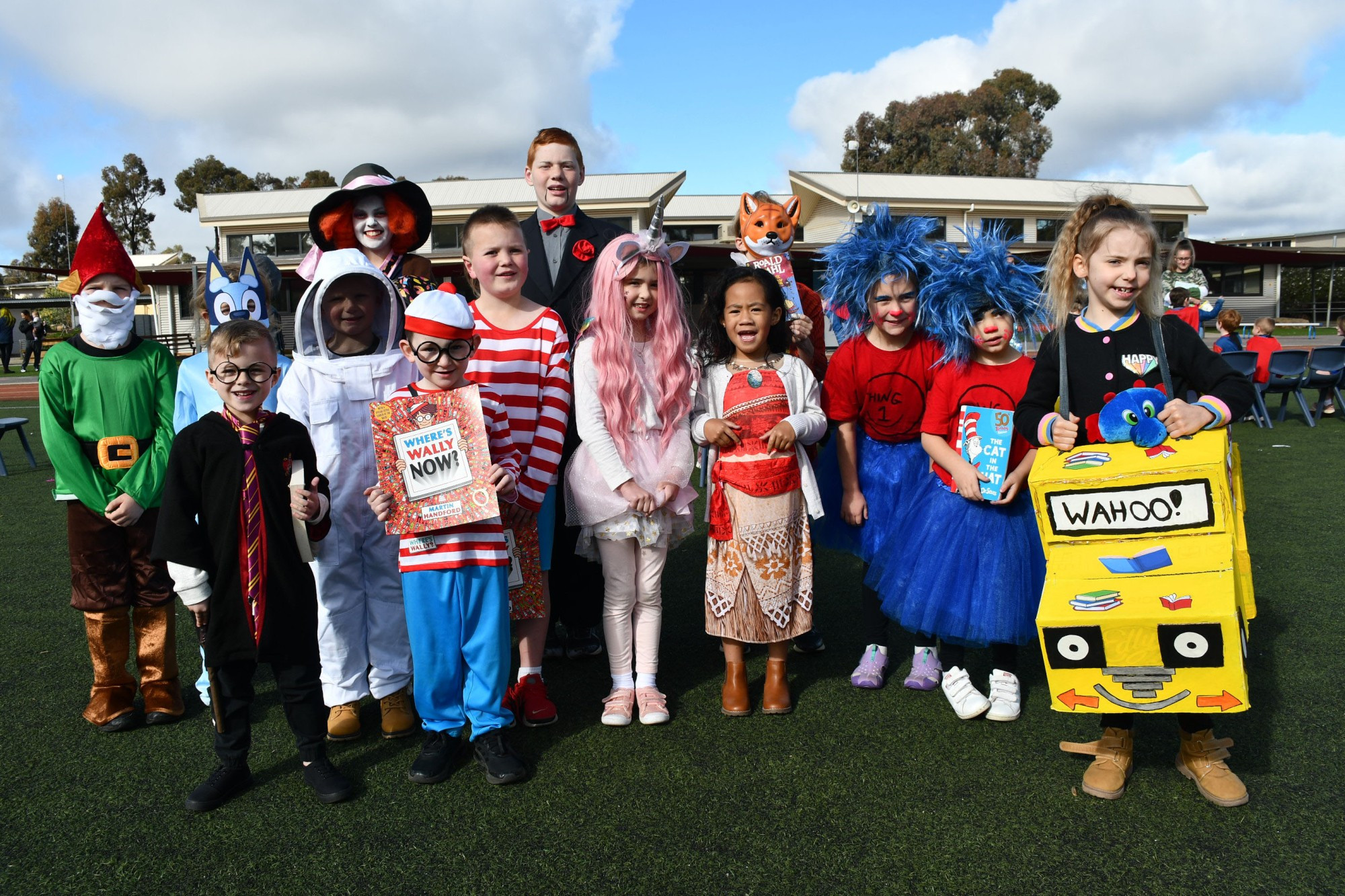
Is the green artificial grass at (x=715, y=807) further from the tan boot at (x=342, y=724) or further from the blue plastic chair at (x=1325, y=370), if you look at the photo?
the blue plastic chair at (x=1325, y=370)

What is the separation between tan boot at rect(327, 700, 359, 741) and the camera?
3.12m

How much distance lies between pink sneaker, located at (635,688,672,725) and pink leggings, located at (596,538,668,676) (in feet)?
0.26

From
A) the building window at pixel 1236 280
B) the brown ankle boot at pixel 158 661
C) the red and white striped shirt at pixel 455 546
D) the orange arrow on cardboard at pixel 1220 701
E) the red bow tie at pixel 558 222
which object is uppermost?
the building window at pixel 1236 280

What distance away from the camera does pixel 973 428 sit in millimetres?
3166

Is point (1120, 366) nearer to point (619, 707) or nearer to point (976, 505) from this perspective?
point (976, 505)

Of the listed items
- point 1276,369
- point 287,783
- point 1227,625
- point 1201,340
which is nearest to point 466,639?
point 287,783

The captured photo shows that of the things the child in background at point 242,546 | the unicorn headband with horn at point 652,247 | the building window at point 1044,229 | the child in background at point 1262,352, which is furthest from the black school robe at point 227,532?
the building window at point 1044,229

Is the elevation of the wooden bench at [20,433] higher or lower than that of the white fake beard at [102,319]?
lower

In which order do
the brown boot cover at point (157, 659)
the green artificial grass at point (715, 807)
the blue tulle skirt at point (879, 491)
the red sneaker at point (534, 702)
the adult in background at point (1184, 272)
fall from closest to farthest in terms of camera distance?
the green artificial grass at point (715, 807), the red sneaker at point (534, 702), the brown boot cover at point (157, 659), the blue tulle skirt at point (879, 491), the adult in background at point (1184, 272)

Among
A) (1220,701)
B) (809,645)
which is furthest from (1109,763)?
(809,645)

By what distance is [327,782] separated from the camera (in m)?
2.71

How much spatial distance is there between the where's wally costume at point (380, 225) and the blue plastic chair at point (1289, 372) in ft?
35.4

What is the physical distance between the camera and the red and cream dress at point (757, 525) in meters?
3.23

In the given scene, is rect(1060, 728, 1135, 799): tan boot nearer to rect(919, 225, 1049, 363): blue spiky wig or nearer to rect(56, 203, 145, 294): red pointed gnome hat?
rect(919, 225, 1049, 363): blue spiky wig
